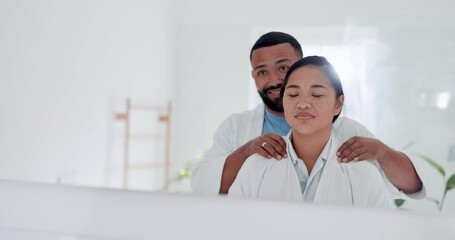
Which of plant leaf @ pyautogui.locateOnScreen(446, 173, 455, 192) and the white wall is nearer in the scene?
plant leaf @ pyautogui.locateOnScreen(446, 173, 455, 192)

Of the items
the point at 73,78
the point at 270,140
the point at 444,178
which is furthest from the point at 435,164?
the point at 73,78

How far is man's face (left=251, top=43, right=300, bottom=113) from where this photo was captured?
4.42 feet

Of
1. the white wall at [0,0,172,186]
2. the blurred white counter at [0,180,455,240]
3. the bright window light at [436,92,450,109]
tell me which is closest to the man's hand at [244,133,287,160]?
the blurred white counter at [0,180,455,240]

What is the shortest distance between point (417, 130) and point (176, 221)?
67cm

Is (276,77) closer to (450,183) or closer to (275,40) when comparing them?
(275,40)

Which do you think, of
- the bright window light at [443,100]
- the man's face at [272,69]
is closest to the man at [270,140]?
the man's face at [272,69]

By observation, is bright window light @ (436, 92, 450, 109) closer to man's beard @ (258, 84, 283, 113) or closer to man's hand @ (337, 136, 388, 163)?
man's hand @ (337, 136, 388, 163)

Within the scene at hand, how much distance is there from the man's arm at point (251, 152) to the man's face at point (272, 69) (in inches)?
3.1

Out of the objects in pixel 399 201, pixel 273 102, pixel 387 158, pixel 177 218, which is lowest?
pixel 177 218

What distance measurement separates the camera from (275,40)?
1.36 metres

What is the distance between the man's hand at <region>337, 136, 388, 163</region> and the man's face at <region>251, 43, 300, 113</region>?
18 cm

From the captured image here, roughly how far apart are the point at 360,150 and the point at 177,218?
0.52 metres

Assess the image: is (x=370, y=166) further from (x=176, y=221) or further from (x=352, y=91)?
(x=176, y=221)

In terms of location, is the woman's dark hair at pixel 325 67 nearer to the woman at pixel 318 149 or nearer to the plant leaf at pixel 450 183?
the woman at pixel 318 149
